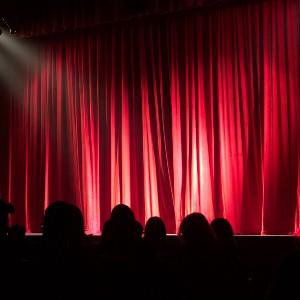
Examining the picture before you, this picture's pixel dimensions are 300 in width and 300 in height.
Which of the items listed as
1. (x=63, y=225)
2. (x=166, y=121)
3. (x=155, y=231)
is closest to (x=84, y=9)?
(x=166, y=121)

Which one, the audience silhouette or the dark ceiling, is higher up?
the dark ceiling

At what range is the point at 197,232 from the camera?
8.98ft

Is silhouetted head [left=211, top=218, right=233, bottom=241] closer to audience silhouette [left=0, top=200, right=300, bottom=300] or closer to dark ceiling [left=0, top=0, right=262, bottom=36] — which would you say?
audience silhouette [left=0, top=200, right=300, bottom=300]

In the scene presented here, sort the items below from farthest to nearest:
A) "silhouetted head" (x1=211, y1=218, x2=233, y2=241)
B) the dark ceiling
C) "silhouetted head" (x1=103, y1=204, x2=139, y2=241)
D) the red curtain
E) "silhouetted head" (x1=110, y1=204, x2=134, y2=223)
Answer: the dark ceiling < the red curtain < "silhouetted head" (x1=211, y1=218, x2=233, y2=241) < "silhouetted head" (x1=110, y1=204, x2=134, y2=223) < "silhouetted head" (x1=103, y1=204, x2=139, y2=241)

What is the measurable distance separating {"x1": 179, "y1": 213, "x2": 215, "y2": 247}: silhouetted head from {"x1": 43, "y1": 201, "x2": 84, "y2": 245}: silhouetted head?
2.95 ft

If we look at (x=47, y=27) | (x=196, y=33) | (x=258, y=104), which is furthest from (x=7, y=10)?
(x=258, y=104)

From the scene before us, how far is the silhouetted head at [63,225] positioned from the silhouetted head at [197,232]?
0.90 meters

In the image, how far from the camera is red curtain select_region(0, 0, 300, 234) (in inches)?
245

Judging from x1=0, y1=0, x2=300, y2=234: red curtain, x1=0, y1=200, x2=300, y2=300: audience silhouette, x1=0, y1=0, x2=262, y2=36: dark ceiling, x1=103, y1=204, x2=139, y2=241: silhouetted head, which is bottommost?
x1=0, y1=200, x2=300, y2=300: audience silhouette

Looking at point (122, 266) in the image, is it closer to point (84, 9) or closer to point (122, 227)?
point (122, 227)

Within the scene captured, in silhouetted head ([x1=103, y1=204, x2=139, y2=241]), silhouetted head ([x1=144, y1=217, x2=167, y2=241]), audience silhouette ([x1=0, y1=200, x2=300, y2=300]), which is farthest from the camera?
silhouetted head ([x1=144, y1=217, x2=167, y2=241])

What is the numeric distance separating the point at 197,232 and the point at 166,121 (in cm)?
432

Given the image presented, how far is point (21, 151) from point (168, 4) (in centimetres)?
342

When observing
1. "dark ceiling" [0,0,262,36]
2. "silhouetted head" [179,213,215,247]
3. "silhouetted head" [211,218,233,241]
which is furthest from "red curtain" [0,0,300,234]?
"silhouetted head" [179,213,215,247]
